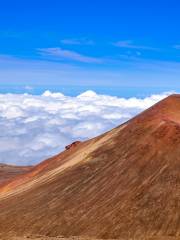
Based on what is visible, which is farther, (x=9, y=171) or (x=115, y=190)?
(x=9, y=171)

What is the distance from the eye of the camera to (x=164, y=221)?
74.4 metres

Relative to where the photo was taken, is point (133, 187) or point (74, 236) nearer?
point (74, 236)

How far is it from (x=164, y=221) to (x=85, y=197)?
15.9 meters

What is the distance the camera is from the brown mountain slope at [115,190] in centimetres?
7662

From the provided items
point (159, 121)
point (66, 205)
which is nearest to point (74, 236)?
point (66, 205)

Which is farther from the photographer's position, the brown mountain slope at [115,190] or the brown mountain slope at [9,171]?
the brown mountain slope at [9,171]

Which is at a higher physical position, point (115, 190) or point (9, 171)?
point (9, 171)

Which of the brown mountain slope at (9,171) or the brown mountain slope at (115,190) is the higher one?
the brown mountain slope at (9,171)

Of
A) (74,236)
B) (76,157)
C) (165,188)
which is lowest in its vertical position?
(74,236)

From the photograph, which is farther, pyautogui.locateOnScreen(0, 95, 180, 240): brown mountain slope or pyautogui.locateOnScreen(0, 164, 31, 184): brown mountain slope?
pyautogui.locateOnScreen(0, 164, 31, 184): brown mountain slope

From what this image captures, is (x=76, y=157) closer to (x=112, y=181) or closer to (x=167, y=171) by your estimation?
(x=112, y=181)

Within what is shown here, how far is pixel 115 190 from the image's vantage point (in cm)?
8481

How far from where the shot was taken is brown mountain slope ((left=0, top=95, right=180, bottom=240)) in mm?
76625

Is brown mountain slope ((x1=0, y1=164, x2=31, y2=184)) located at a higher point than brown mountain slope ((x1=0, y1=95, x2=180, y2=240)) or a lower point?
higher
